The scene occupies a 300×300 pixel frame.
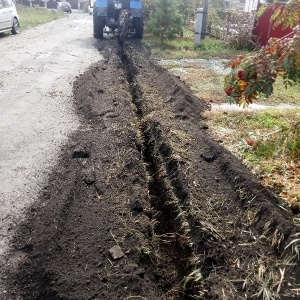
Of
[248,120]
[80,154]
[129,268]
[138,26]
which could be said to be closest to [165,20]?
[138,26]

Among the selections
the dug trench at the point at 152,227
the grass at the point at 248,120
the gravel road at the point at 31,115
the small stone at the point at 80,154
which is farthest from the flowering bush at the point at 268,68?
the gravel road at the point at 31,115

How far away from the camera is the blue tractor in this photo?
14.2 m

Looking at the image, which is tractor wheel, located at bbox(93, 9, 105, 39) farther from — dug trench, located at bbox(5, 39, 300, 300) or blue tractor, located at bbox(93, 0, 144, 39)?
dug trench, located at bbox(5, 39, 300, 300)

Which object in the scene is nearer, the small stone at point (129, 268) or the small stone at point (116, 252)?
the small stone at point (129, 268)

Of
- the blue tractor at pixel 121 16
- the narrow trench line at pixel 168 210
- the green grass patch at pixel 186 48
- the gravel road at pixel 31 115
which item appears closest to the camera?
the narrow trench line at pixel 168 210

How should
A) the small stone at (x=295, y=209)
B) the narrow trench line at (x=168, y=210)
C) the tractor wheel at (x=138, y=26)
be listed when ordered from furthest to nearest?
the tractor wheel at (x=138, y=26) < the small stone at (x=295, y=209) < the narrow trench line at (x=168, y=210)

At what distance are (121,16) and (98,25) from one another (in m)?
1.29

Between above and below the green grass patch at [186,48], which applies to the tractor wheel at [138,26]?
above

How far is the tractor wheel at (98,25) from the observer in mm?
14711

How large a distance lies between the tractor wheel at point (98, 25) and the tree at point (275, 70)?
12031 mm

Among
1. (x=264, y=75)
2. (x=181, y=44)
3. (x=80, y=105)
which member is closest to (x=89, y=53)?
(x=181, y=44)

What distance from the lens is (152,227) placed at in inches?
155

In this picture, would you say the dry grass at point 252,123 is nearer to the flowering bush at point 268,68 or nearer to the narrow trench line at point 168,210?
the flowering bush at point 268,68

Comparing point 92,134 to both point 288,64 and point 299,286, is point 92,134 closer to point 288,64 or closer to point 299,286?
point 288,64
